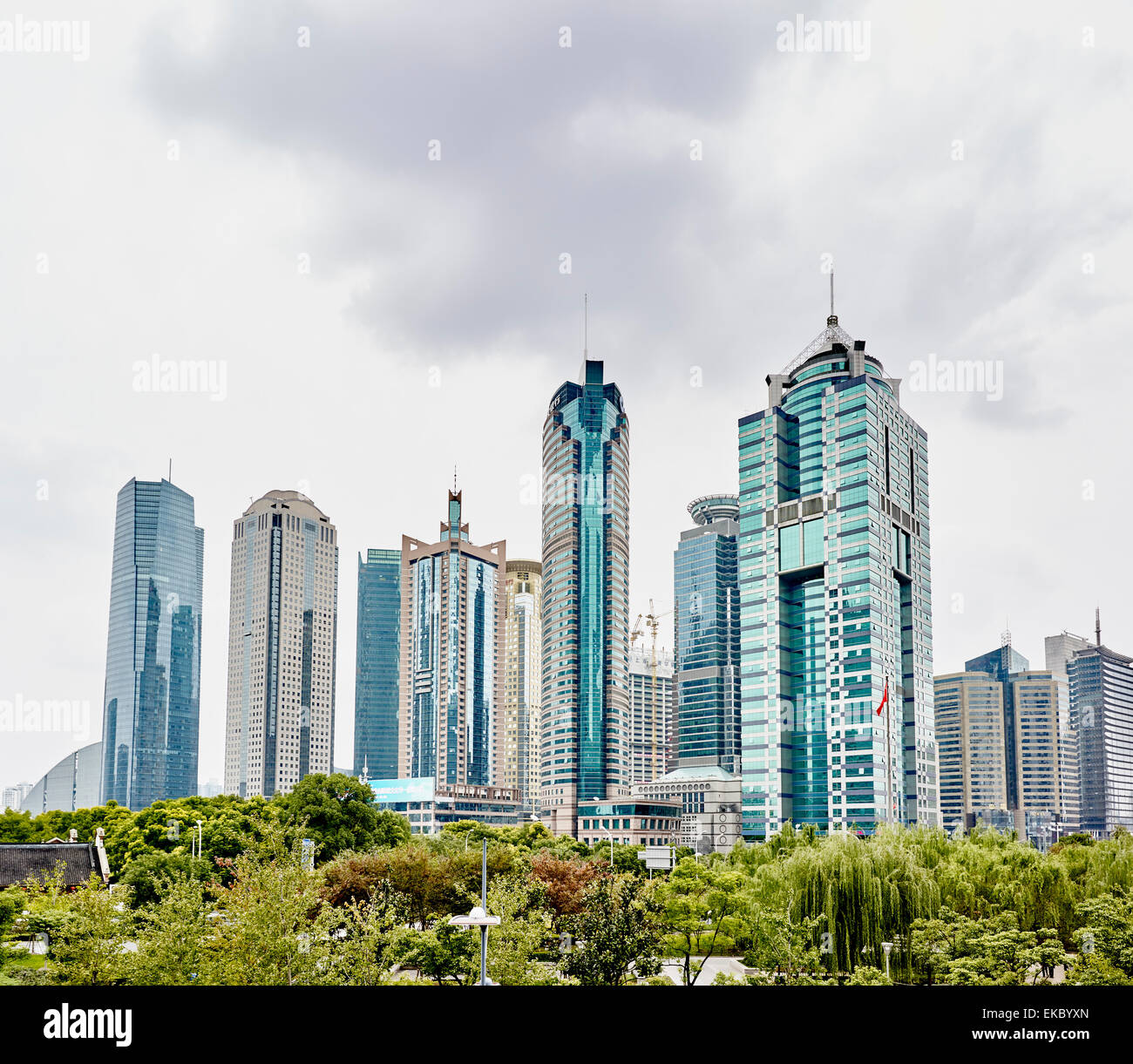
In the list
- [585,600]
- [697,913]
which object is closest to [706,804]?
[585,600]

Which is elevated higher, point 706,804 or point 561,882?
point 561,882

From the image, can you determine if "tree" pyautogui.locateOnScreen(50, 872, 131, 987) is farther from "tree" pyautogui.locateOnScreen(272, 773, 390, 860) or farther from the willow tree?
"tree" pyautogui.locateOnScreen(272, 773, 390, 860)

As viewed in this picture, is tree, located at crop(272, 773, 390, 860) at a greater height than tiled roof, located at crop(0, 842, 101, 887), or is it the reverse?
tree, located at crop(272, 773, 390, 860)

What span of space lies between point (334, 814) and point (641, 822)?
8792 cm

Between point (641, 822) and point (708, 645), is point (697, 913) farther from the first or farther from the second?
Result: point (708, 645)

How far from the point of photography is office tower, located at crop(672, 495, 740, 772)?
184000 millimetres

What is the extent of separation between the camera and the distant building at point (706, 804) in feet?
434

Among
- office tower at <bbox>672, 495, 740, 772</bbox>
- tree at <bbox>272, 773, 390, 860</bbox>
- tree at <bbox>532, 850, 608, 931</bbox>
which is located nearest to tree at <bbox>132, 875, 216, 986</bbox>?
tree at <bbox>532, 850, 608, 931</bbox>

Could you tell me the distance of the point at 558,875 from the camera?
150 ft

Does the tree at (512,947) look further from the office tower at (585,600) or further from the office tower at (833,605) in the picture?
the office tower at (585,600)

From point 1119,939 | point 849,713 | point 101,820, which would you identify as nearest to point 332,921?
point 1119,939

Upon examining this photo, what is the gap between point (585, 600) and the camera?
→ 168m

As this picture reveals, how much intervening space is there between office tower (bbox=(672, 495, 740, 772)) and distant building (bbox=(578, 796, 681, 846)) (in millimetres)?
37290
